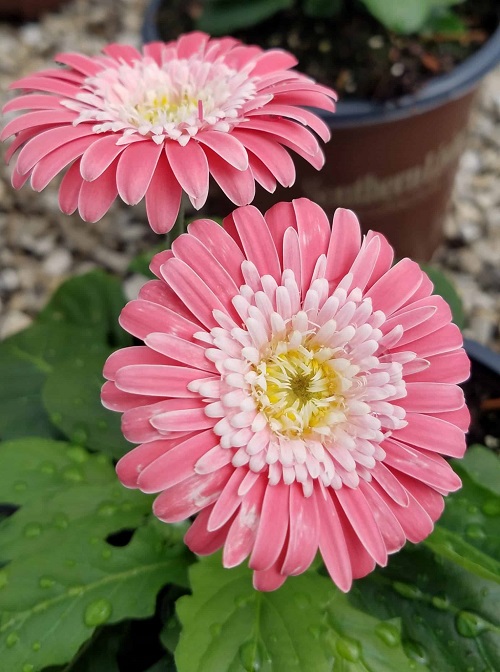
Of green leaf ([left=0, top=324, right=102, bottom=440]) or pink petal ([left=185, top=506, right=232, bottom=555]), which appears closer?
pink petal ([left=185, top=506, right=232, bottom=555])

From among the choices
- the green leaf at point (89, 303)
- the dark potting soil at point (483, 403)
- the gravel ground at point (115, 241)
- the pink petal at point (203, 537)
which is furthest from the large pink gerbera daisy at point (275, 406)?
the gravel ground at point (115, 241)

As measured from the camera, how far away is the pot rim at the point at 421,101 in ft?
3.51

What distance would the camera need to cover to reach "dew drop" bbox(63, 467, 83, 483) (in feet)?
2.35

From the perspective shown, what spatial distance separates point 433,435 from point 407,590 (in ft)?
0.83

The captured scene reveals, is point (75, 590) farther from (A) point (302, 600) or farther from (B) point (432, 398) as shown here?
(B) point (432, 398)

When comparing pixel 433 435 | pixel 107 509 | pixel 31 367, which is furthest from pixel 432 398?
pixel 31 367

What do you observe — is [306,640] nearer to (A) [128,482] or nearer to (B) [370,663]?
(B) [370,663]

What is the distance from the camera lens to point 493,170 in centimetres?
169

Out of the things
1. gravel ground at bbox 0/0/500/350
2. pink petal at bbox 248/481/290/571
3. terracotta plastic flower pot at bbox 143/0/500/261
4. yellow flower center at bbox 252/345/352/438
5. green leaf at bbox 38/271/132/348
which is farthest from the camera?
gravel ground at bbox 0/0/500/350

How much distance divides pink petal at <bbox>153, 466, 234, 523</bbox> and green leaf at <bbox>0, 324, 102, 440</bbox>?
1.33ft

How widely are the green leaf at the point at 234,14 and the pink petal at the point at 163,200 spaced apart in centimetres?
73

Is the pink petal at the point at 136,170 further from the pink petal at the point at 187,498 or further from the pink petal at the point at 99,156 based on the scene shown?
the pink petal at the point at 187,498

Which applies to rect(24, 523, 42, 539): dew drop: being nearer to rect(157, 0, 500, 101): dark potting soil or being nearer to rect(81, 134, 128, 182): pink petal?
rect(81, 134, 128, 182): pink petal

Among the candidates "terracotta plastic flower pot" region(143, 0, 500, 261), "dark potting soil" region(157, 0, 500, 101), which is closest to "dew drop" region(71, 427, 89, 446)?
"terracotta plastic flower pot" region(143, 0, 500, 261)
